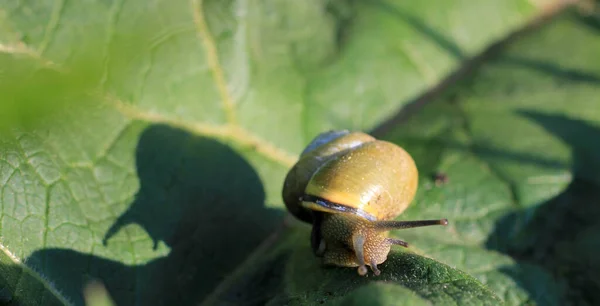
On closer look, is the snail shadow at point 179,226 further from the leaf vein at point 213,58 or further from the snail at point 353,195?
the snail at point 353,195

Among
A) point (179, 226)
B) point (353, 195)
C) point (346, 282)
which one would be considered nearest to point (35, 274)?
point (179, 226)

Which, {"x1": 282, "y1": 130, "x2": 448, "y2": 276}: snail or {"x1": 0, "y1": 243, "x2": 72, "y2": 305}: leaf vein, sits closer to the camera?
{"x1": 0, "y1": 243, "x2": 72, "y2": 305}: leaf vein

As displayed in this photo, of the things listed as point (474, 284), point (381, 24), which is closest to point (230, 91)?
point (381, 24)

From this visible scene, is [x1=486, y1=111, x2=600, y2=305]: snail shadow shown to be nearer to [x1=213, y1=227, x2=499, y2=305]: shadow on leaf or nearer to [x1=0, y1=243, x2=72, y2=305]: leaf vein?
[x1=213, y1=227, x2=499, y2=305]: shadow on leaf

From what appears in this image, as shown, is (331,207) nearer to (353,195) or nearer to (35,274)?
(353,195)

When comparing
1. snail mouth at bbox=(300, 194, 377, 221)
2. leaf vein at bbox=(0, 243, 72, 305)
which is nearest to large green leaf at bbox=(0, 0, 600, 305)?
leaf vein at bbox=(0, 243, 72, 305)

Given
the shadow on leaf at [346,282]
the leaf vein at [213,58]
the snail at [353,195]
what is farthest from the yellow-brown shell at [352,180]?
the leaf vein at [213,58]

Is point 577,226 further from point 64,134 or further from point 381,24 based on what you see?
point 64,134
